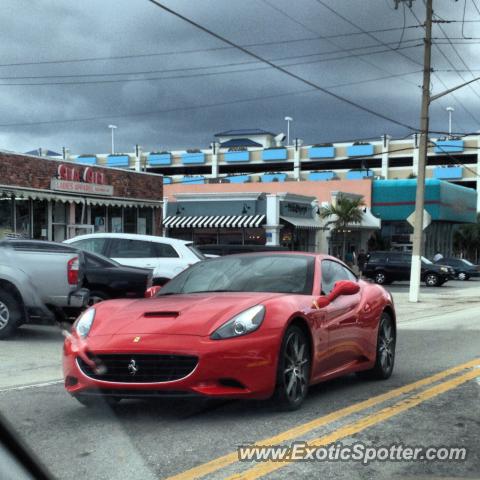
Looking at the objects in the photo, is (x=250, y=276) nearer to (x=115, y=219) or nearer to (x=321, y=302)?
(x=321, y=302)

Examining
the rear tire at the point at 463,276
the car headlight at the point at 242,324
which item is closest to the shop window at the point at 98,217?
the rear tire at the point at 463,276

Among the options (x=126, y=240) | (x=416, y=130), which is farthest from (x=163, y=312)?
(x=416, y=130)

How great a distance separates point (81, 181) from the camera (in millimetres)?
27891

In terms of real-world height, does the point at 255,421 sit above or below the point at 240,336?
below

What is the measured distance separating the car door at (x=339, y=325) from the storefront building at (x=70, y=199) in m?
19.2

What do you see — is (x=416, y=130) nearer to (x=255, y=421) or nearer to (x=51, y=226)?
(x=51, y=226)

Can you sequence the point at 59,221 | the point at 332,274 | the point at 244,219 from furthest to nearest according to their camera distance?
the point at 244,219, the point at 59,221, the point at 332,274

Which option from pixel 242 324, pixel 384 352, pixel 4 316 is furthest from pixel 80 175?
pixel 242 324

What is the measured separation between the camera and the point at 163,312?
5.82m

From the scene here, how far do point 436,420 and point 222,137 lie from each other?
113m

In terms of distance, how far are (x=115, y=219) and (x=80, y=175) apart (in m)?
3.45

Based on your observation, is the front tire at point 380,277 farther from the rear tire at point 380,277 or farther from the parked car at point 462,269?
the parked car at point 462,269
